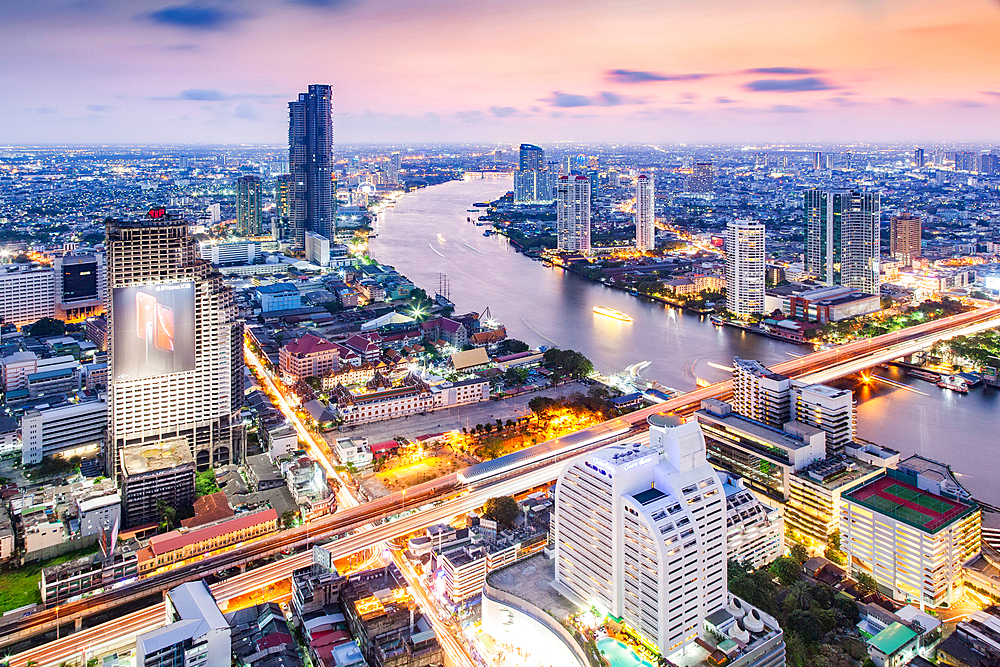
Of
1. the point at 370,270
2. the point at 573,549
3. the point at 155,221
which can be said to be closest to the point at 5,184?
the point at 370,270

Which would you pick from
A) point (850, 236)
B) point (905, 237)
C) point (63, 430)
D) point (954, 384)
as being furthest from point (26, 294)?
point (905, 237)

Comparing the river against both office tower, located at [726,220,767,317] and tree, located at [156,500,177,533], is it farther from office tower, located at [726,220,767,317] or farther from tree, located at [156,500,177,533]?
tree, located at [156,500,177,533]

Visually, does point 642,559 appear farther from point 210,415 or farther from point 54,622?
point 210,415

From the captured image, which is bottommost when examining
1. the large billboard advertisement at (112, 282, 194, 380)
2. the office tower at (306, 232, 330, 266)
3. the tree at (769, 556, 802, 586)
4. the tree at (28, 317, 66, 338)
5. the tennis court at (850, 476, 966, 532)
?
the tree at (769, 556, 802, 586)

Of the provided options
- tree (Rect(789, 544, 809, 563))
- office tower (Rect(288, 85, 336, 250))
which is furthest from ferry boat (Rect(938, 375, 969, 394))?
office tower (Rect(288, 85, 336, 250))

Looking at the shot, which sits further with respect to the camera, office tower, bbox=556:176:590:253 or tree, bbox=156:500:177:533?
office tower, bbox=556:176:590:253

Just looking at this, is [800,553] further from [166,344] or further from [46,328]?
[46,328]
